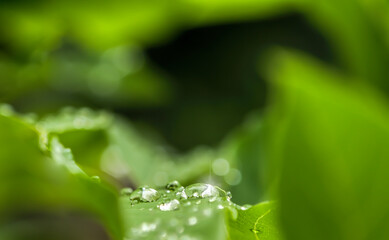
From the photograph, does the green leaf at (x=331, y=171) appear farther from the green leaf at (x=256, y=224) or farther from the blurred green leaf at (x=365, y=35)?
the blurred green leaf at (x=365, y=35)

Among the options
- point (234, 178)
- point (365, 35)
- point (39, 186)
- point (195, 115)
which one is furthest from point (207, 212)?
point (195, 115)

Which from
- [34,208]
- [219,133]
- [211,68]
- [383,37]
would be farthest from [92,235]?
[211,68]

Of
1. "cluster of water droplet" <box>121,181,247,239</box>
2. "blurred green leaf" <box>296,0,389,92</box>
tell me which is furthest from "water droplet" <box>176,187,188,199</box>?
"blurred green leaf" <box>296,0,389,92</box>

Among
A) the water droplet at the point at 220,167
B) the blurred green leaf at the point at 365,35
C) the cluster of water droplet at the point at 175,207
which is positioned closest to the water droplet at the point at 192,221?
the cluster of water droplet at the point at 175,207

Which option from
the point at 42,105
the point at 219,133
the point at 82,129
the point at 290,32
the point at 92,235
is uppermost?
the point at 290,32

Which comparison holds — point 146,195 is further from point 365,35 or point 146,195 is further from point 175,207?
point 365,35

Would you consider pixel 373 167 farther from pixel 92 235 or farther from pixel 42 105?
pixel 42 105
